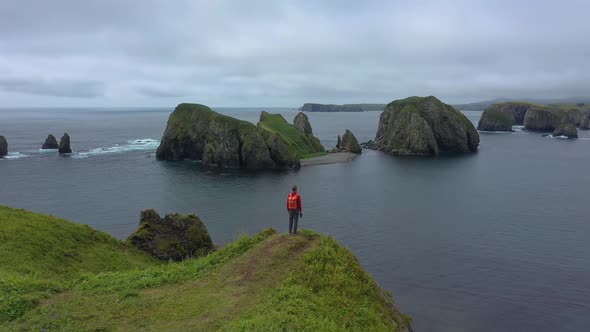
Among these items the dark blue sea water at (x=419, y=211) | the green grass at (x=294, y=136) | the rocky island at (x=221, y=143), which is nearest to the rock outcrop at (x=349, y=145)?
the green grass at (x=294, y=136)

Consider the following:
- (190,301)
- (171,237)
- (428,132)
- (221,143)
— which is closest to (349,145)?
(428,132)

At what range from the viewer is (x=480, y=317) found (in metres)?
36.4

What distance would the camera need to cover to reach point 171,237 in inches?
1672

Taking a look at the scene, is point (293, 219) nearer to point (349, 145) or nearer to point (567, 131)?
point (349, 145)

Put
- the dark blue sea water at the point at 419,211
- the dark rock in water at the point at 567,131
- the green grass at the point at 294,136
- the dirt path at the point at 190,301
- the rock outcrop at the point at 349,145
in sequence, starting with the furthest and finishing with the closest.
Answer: the dark rock in water at the point at 567,131 → the rock outcrop at the point at 349,145 → the green grass at the point at 294,136 → the dark blue sea water at the point at 419,211 → the dirt path at the point at 190,301

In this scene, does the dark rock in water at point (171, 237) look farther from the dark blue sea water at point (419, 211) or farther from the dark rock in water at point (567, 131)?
the dark rock in water at point (567, 131)

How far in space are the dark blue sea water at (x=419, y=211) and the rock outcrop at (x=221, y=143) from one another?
23.8ft

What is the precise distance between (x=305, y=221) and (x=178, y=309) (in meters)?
44.7

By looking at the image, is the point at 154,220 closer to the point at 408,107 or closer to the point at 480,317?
the point at 480,317

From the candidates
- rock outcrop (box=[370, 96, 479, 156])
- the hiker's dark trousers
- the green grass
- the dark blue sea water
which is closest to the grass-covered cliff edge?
A: the hiker's dark trousers

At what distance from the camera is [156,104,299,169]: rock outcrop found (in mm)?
111438

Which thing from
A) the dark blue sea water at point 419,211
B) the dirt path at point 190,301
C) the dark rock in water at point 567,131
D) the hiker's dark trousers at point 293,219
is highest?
the dark rock in water at point 567,131

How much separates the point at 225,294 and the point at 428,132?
13049 cm

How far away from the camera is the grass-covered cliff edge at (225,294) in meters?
19.5
